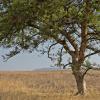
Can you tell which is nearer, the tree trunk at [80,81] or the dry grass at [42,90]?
the dry grass at [42,90]

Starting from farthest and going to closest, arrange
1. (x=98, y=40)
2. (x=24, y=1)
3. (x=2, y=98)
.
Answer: (x=98, y=40) → (x=24, y=1) → (x=2, y=98)

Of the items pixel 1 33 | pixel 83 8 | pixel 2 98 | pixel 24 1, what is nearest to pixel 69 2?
pixel 83 8

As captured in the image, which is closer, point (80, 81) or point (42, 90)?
point (80, 81)

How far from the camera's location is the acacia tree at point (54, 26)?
89.6 feet

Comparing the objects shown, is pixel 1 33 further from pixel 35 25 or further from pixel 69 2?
pixel 69 2

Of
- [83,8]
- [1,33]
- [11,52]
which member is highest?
[83,8]

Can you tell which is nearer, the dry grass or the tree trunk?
the dry grass

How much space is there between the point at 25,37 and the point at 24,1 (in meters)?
5.90

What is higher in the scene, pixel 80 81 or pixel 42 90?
pixel 80 81

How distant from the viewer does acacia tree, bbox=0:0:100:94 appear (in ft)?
89.6

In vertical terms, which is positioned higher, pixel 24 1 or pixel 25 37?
pixel 24 1

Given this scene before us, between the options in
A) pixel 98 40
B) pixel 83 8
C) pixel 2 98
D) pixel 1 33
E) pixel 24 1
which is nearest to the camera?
pixel 2 98

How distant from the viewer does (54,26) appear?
91.4 feet

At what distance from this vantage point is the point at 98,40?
33125 millimetres
